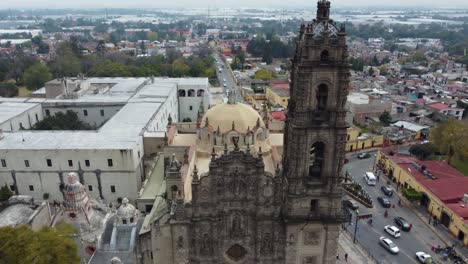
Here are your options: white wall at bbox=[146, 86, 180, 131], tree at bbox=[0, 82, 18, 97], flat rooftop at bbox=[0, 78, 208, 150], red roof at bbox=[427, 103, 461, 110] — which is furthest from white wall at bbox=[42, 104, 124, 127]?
red roof at bbox=[427, 103, 461, 110]

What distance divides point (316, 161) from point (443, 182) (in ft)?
92.9

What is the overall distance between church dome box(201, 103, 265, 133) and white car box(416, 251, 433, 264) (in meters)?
20.0

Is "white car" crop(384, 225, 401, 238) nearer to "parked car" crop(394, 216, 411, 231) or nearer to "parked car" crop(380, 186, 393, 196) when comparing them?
"parked car" crop(394, 216, 411, 231)

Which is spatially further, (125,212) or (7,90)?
(7,90)

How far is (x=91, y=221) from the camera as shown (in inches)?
1391

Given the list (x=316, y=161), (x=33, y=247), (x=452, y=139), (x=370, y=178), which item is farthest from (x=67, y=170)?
(x=452, y=139)

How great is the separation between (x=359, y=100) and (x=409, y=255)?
50440mm

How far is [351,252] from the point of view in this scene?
38.6 meters

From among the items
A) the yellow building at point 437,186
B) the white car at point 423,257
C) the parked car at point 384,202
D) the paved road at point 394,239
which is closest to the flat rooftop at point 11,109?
the paved road at point 394,239

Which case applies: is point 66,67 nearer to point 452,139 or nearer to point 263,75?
point 263,75

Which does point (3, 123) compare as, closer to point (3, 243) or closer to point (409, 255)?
point (3, 243)

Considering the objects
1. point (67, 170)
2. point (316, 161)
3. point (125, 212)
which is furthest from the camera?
point (67, 170)

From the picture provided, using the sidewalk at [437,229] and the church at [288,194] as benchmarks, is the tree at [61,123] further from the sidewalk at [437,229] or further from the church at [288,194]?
the sidewalk at [437,229]

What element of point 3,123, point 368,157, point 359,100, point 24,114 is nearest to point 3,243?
point 3,123
